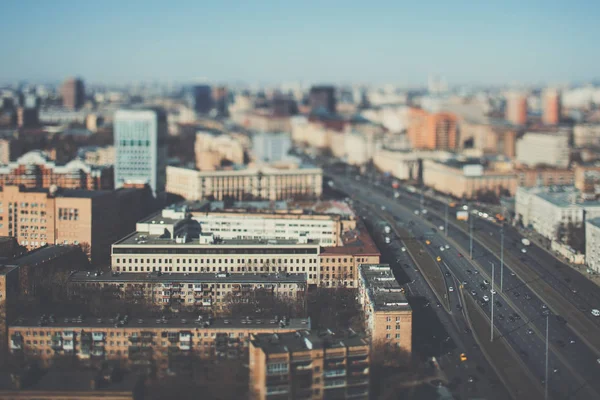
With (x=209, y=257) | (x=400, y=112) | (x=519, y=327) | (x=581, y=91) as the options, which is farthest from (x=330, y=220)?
(x=581, y=91)

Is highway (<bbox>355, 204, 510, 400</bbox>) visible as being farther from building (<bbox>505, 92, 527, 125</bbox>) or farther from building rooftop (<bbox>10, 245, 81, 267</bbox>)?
building (<bbox>505, 92, 527, 125</bbox>)

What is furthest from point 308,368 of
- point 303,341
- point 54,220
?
point 54,220

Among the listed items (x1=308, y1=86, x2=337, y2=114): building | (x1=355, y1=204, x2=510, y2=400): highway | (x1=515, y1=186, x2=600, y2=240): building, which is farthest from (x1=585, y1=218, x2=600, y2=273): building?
(x1=308, y1=86, x2=337, y2=114): building

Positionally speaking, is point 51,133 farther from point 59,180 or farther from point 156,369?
point 156,369

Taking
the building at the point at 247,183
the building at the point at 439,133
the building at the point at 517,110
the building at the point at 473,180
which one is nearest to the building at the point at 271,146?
the building at the point at 473,180

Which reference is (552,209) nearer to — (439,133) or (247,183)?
(247,183)
